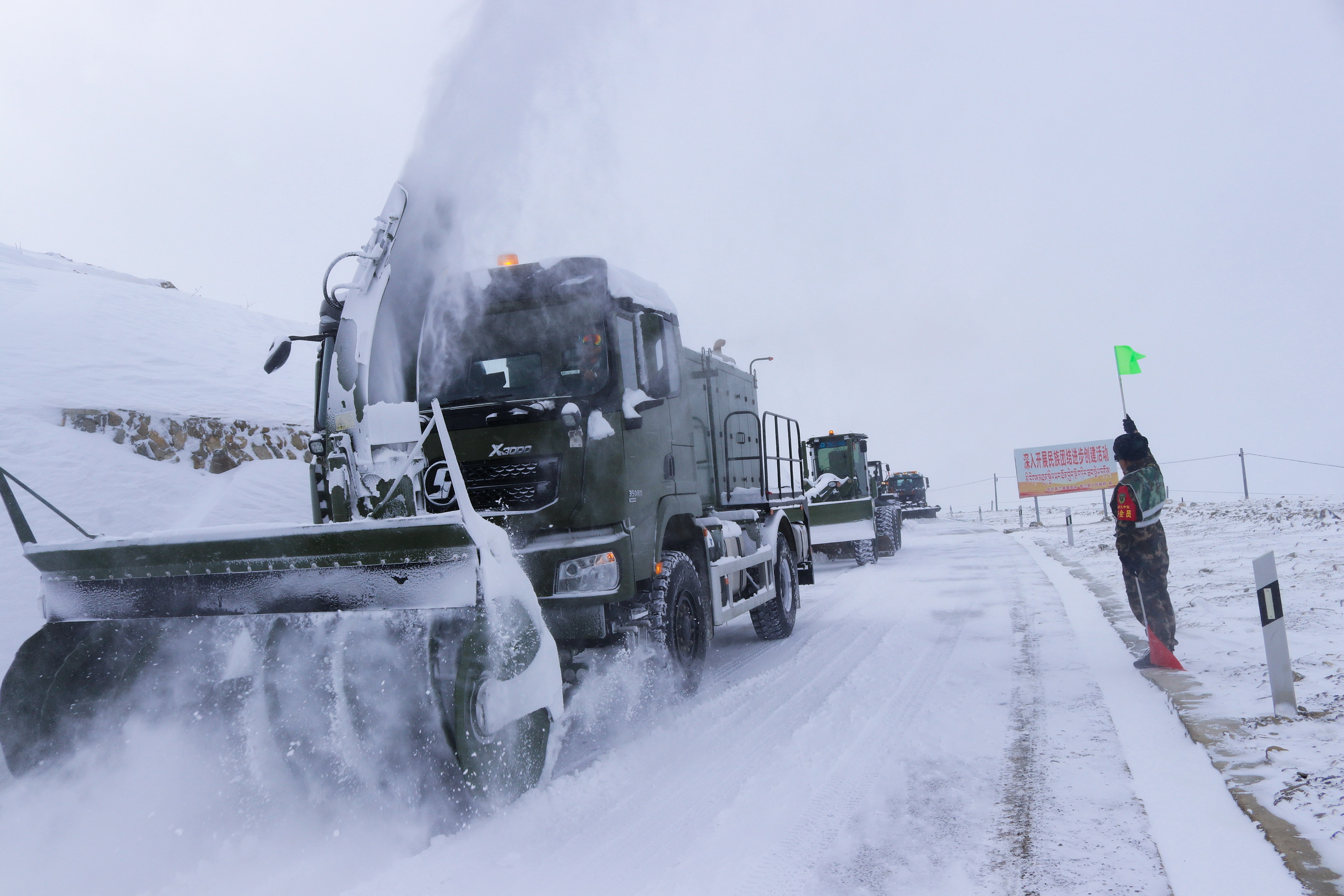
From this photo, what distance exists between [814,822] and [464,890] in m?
1.49

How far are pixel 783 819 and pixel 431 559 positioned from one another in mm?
1954

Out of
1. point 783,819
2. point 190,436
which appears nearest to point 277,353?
point 783,819

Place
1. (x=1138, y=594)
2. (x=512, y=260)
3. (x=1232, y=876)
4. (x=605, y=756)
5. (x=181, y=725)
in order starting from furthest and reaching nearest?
(x=1138, y=594), (x=512, y=260), (x=605, y=756), (x=181, y=725), (x=1232, y=876)

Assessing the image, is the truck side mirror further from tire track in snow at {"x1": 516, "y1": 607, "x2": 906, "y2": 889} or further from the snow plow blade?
tire track in snow at {"x1": 516, "y1": 607, "x2": 906, "y2": 889}

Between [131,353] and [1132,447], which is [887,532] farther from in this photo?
[131,353]

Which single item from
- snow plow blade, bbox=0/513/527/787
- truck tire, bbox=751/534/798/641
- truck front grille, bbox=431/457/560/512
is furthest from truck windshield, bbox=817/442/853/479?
snow plow blade, bbox=0/513/527/787

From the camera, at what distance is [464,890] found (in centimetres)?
298

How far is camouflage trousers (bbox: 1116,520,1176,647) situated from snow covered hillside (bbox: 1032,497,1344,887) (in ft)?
0.91

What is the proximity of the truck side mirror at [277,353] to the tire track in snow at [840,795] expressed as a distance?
12.3 feet

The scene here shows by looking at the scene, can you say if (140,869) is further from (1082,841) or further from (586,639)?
(1082,841)

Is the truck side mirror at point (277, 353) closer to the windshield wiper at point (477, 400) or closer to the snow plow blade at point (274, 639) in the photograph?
the windshield wiper at point (477, 400)

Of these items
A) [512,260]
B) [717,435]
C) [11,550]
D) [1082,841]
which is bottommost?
[1082,841]

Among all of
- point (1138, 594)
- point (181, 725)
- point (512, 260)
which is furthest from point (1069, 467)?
point (181, 725)

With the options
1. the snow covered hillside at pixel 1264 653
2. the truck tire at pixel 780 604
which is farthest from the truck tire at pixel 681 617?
the snow covered hillside at pixel 1264 653
